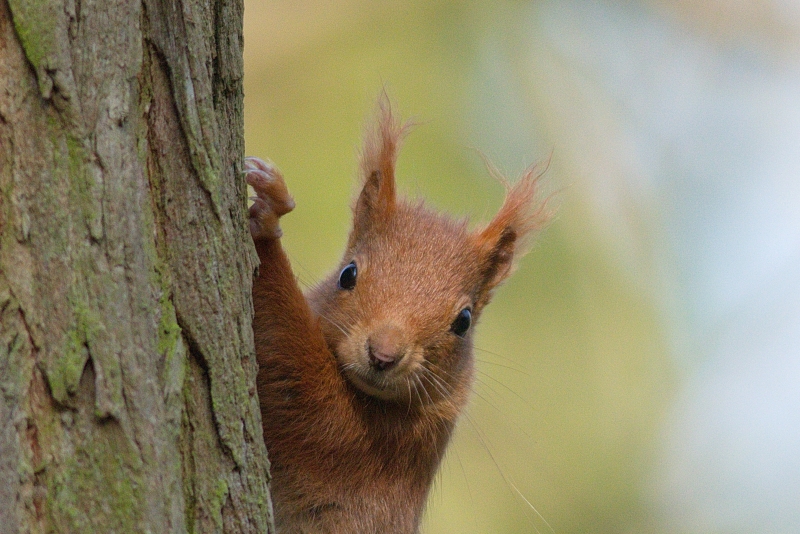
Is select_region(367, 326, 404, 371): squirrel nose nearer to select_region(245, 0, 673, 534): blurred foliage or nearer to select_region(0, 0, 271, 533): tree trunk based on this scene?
select_region(0, 0, 271, 533): tree trunk

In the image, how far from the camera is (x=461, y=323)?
333cm

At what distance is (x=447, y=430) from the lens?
3.39 m

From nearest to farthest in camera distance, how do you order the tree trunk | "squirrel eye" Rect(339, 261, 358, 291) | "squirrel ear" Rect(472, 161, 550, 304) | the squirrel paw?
the tree trunk
the squirrel paw
"squirrel eye" Rect(339, 261, 358, 291)
"squirrel ear" Rect(472, 161, 550, 304)

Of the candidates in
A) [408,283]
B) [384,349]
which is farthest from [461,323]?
[384,349]

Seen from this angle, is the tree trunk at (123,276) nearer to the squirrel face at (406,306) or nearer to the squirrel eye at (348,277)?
the squirrel face at (406,306)

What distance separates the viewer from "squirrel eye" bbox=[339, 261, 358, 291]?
322 centimetres

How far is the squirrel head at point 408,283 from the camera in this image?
2.96 metres

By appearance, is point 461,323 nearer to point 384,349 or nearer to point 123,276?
point 384,349

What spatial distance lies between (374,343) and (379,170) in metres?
0.87

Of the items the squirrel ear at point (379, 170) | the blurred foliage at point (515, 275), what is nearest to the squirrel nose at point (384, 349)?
the squirrel ear at point (379, 170)

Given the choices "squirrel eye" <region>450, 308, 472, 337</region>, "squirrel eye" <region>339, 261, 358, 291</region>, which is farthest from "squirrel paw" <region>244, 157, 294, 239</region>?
"squirrel eye" <region>450, 308, 472, 337</region>

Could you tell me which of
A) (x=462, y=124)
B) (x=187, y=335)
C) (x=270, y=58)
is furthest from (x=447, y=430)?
(x=270, y=58)

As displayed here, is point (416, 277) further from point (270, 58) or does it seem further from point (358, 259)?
point (270, 58)

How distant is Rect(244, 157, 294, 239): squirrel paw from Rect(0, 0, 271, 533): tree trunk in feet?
1.75
